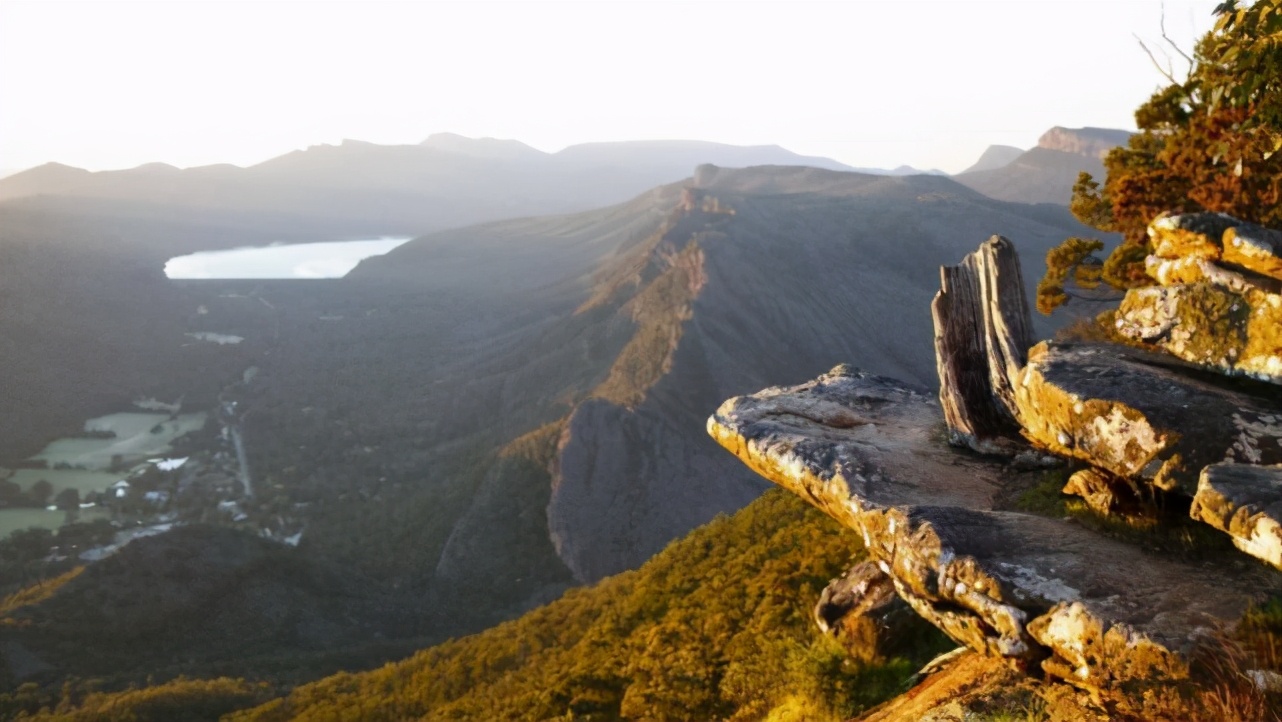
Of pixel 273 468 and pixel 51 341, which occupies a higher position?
pixel 51 341

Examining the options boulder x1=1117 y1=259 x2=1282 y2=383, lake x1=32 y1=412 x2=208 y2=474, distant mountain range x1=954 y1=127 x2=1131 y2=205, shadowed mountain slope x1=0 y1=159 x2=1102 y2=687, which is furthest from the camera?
distant mountain range x1=954 y1=127 x2=1131 y2=205

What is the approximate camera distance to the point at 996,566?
17.7 ft

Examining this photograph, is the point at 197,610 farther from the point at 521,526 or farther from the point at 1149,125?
the point at 1149,125

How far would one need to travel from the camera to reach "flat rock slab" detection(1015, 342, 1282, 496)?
559 cm

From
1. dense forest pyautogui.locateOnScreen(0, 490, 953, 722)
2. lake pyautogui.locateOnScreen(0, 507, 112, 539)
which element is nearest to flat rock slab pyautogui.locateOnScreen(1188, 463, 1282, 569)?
dense forest pyautogui.locateOnScreen(0, 490, 953, 722)

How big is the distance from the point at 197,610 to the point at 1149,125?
39798 millimetres

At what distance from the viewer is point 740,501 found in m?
42.7

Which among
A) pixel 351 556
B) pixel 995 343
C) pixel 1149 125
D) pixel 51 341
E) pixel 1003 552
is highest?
pixel 1149 125

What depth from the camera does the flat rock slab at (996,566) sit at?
4660 millimetres

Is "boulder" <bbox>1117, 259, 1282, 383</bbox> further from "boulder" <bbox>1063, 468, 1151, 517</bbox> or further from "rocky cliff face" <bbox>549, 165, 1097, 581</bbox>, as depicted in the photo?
"rocky cliff face" <bbox>549, 165, 1097, 581</bbox>

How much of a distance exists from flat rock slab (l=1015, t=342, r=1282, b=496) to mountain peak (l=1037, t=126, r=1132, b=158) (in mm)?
161820

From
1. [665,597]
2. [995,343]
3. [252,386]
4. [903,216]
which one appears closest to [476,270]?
[252,386]

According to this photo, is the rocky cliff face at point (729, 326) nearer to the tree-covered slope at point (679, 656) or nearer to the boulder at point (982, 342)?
the tree-covered slope at point (679, 656)

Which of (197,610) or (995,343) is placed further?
(197,610)
